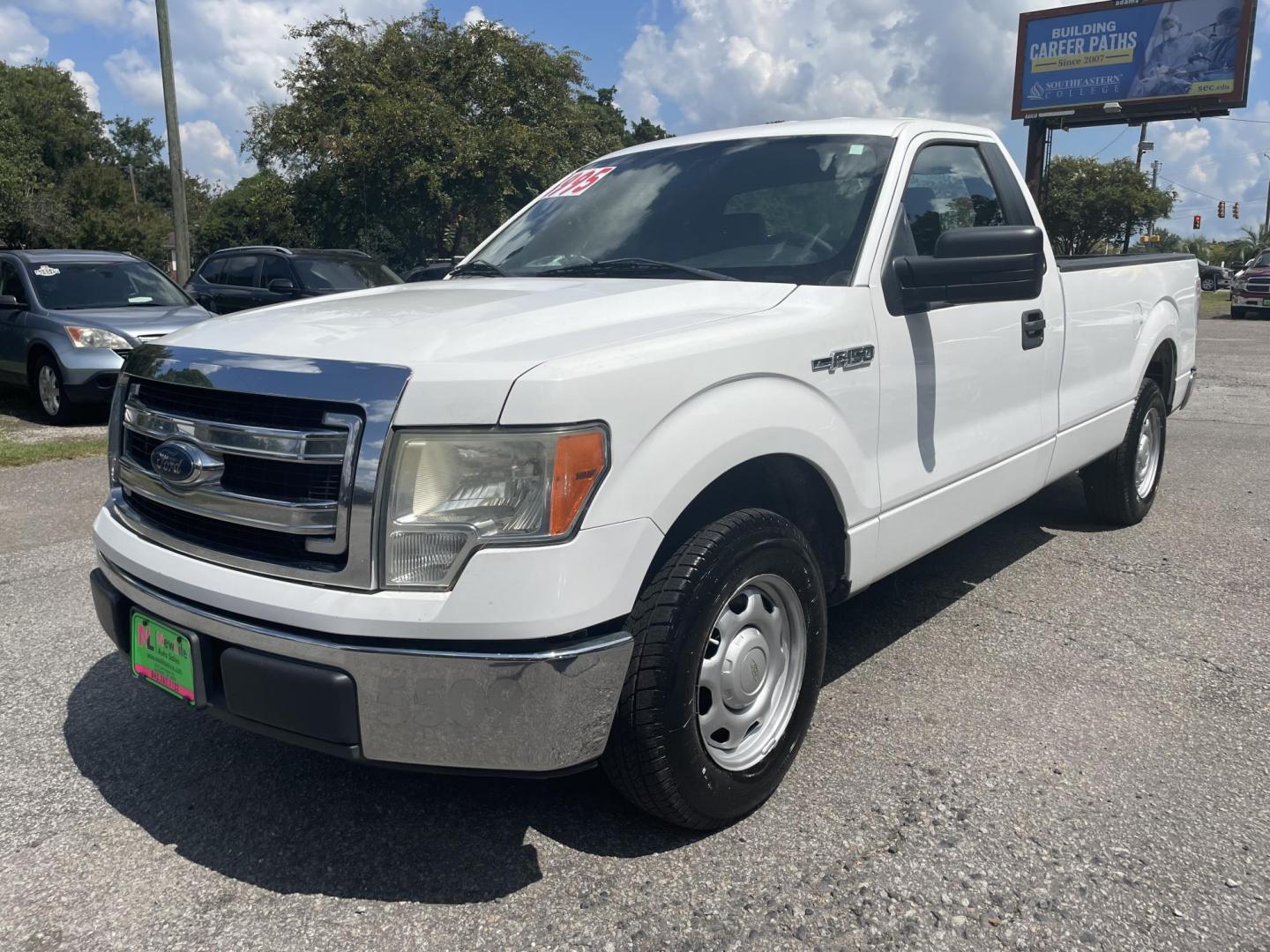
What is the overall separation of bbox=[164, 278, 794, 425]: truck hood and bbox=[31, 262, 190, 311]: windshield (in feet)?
26.5

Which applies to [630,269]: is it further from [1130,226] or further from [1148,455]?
[1130,226]

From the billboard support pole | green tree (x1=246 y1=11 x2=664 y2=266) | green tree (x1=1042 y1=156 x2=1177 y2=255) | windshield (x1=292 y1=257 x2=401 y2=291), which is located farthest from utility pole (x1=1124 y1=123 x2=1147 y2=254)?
windshield (x1=292 y1=257 x2=401 y2=291)

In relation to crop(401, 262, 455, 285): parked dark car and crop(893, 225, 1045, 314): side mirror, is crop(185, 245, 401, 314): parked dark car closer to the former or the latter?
crop(401, 262, 455, 285): parked dark car

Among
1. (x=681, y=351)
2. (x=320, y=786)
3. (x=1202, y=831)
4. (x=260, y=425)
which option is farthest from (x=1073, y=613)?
(x=260, y=425)

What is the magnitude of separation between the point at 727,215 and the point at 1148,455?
358 centimetres

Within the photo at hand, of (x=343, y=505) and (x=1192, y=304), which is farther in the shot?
(x=1192, y=304)

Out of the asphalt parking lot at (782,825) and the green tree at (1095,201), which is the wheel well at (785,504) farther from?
the green tree at (1095,201)

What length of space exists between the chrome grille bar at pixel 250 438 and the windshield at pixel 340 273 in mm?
9621

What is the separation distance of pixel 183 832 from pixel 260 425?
46.9 inches

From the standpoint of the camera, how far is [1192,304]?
6.24 metres

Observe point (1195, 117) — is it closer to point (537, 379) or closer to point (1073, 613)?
point (1073, 613)

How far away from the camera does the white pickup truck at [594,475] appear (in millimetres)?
2215

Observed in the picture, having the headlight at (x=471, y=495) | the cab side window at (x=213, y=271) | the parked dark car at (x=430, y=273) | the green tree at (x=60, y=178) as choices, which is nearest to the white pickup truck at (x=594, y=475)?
the headlight at (x=471, y=495)

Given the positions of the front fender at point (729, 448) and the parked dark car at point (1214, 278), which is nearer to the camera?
the front fender at point (729, 448)
